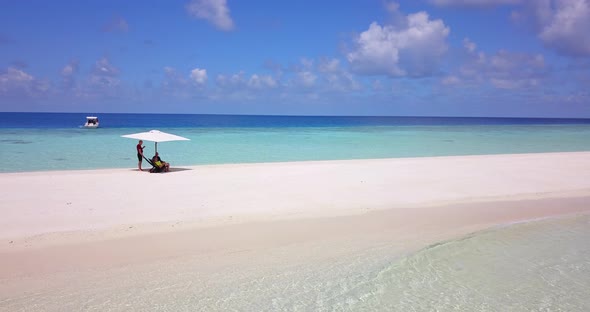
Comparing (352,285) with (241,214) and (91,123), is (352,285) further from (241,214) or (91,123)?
(91,123)

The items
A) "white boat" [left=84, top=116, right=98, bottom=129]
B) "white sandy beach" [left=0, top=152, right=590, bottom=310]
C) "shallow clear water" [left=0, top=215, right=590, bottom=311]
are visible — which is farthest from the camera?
"white boat" [left=84, top=116, right=98, bottom=129]

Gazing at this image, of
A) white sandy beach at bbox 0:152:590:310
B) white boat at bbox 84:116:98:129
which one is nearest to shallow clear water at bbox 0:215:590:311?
white sandy beach at bbox 0:152:590:310

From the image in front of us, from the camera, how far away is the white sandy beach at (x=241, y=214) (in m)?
7.18

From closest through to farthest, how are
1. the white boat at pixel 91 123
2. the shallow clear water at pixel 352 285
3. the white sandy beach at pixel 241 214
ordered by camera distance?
the shallow clear water at pixel 352 285 < the white sandy beach at pixel 241 214 < the white boat at pixel 91 123

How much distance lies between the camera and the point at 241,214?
10.1m

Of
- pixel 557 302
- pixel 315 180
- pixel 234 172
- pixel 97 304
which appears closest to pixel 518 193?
pixel 315 180

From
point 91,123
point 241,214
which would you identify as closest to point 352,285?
point 241,214

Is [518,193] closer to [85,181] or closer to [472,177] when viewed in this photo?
[472,177]

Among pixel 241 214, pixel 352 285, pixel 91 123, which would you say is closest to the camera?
pixel 352 285

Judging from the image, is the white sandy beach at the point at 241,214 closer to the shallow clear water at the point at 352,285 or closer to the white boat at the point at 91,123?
the shallow clear water at the point at 352,285

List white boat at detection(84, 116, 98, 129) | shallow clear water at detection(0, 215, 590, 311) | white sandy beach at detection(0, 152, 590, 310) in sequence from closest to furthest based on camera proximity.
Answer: shallow clear water at detection(0, 215, 590, 311) → white sandy beach at detection(0, 152, 590, 310) → white boat at detection(84, 116, 98, 129)

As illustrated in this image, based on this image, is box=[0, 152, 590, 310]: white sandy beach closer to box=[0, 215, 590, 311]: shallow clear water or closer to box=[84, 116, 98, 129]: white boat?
box=[0, 215, 590, 311]: shallow clear water

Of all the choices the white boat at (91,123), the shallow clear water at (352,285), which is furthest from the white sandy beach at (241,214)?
the white boat at (91,123)

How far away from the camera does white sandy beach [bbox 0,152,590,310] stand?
718 centimetres
